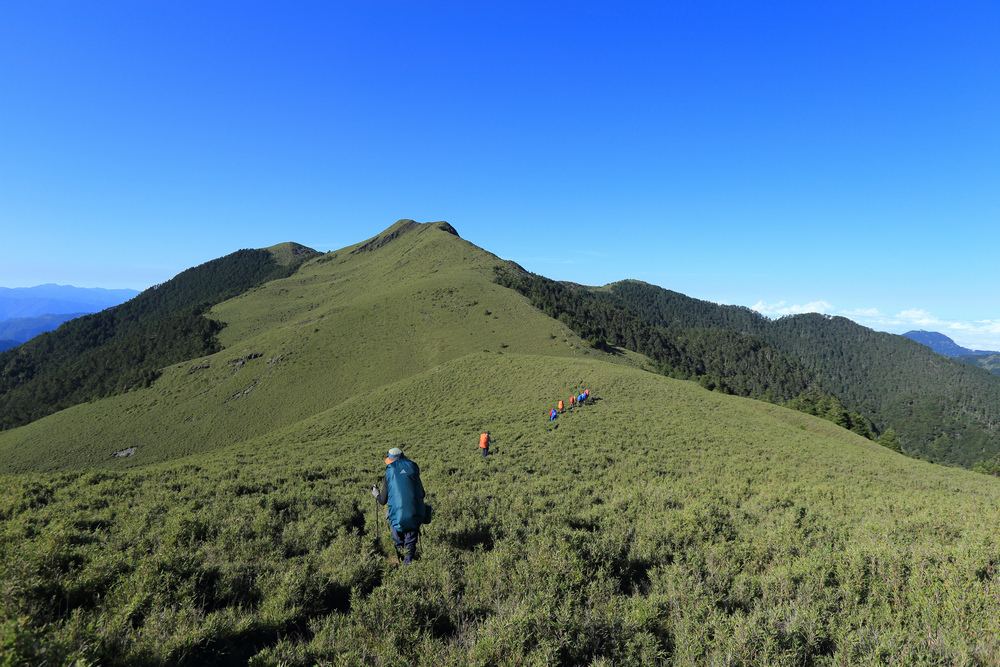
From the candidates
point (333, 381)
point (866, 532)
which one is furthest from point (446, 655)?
point (333, 381)

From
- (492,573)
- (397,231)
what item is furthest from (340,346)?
(397,231)

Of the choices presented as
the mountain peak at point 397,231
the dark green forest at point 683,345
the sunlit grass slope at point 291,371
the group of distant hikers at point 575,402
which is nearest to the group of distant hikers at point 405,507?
the group of distant hikers at point 575,402

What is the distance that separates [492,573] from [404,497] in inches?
70.7

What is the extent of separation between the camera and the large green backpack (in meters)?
6.30

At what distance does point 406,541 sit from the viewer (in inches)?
A: 254

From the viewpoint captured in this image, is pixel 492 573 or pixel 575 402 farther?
pixel 575 402

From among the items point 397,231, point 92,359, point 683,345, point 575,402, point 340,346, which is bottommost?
point 575,402

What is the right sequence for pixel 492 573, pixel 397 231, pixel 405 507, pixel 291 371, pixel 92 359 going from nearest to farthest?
pixel 492 573 < pixel 405 507 < pixel 291 371 < pixel 92 359 < pixel 397 231

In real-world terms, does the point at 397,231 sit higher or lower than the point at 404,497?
higher

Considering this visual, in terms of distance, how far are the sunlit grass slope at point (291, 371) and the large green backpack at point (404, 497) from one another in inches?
2055

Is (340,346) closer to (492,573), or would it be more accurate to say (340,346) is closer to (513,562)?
(513,562)

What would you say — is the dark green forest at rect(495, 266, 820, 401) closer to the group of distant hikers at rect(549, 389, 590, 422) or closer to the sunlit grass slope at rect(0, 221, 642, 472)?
the sunlit grass slope at rect(0, 221, 642, 472)

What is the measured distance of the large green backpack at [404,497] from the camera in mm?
6305

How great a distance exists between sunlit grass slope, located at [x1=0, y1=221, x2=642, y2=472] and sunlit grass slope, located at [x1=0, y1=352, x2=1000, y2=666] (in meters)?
49.1
